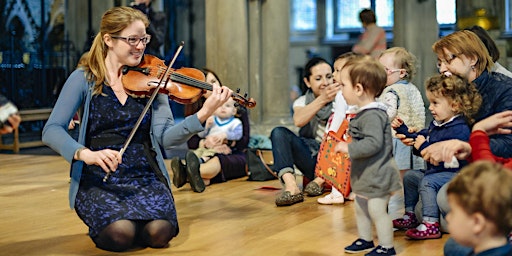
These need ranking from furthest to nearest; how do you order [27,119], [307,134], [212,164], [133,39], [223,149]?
[27,119] → [223,149] → [212,164] → [307,134] → [133,39]

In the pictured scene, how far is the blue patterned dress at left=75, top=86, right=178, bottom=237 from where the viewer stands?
13.5 ft

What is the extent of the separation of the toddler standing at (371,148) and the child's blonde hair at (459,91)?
1.12 ft

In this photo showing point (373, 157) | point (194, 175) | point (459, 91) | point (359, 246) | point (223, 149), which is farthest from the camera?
point (223, 149)

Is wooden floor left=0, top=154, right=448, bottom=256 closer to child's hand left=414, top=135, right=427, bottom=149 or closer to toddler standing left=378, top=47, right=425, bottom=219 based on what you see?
child's hand left=414, top=135, right=427, bottom=149

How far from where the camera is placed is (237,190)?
5.90 meters

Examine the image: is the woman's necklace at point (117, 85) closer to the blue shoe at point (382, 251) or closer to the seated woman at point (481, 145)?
the blue shoe at point (382, 251)

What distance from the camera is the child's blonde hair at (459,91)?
Answer: 13.3ft

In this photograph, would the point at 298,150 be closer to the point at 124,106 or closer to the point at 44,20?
the point at 124,106

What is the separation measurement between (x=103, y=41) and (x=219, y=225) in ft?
3.74

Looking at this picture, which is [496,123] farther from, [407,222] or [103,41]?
[103,41]

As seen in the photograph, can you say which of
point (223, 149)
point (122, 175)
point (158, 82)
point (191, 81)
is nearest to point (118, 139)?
point (122, 175)

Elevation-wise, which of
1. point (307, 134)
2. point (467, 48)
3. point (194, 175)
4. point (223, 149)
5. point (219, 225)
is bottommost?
point (219, 225)

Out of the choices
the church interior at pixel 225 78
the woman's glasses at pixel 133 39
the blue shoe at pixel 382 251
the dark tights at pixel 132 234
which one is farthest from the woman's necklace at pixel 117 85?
the blue shoe at pixel 382 251

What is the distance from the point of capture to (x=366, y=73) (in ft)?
12.5
